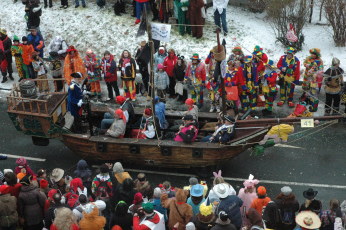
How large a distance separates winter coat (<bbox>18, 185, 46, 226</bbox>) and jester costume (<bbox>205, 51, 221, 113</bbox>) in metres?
6.06

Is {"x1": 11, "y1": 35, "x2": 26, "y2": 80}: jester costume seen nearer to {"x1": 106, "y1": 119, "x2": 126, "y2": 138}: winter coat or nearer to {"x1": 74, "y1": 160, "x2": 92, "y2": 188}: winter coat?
{"x1": 106, "y1": 119, "x2": 126, "y2": 138}: winter coat

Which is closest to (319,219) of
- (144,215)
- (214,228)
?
(214,228)

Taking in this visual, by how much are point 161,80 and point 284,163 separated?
13.7ft

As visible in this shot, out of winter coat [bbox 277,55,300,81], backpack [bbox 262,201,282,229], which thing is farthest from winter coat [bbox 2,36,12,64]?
backpack [bbox 262,201,282,229]

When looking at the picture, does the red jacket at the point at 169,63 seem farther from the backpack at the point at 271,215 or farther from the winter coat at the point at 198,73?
the backpack at the point at 271,215

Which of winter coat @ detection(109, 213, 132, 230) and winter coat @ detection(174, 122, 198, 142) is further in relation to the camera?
winter coat @ detection(174, 122, 198, 142)

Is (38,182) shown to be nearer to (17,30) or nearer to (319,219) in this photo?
(319,219)

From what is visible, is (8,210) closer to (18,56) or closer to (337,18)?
(18,56)

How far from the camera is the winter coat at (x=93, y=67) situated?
13.7 metres

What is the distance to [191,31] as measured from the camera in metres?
16.4

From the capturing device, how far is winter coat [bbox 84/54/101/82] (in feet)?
44.9

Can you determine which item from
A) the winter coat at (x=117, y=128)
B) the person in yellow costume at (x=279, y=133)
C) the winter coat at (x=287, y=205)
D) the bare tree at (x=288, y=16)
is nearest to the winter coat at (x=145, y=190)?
the winter coat at (x=287, y=205)

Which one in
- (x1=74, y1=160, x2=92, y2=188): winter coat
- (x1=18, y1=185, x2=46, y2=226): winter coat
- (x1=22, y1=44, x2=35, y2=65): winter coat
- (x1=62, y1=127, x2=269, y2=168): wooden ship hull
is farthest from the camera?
(x1=22, y1=44, x2=35, y2=65): winter coat

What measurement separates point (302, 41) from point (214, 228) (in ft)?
32.9
